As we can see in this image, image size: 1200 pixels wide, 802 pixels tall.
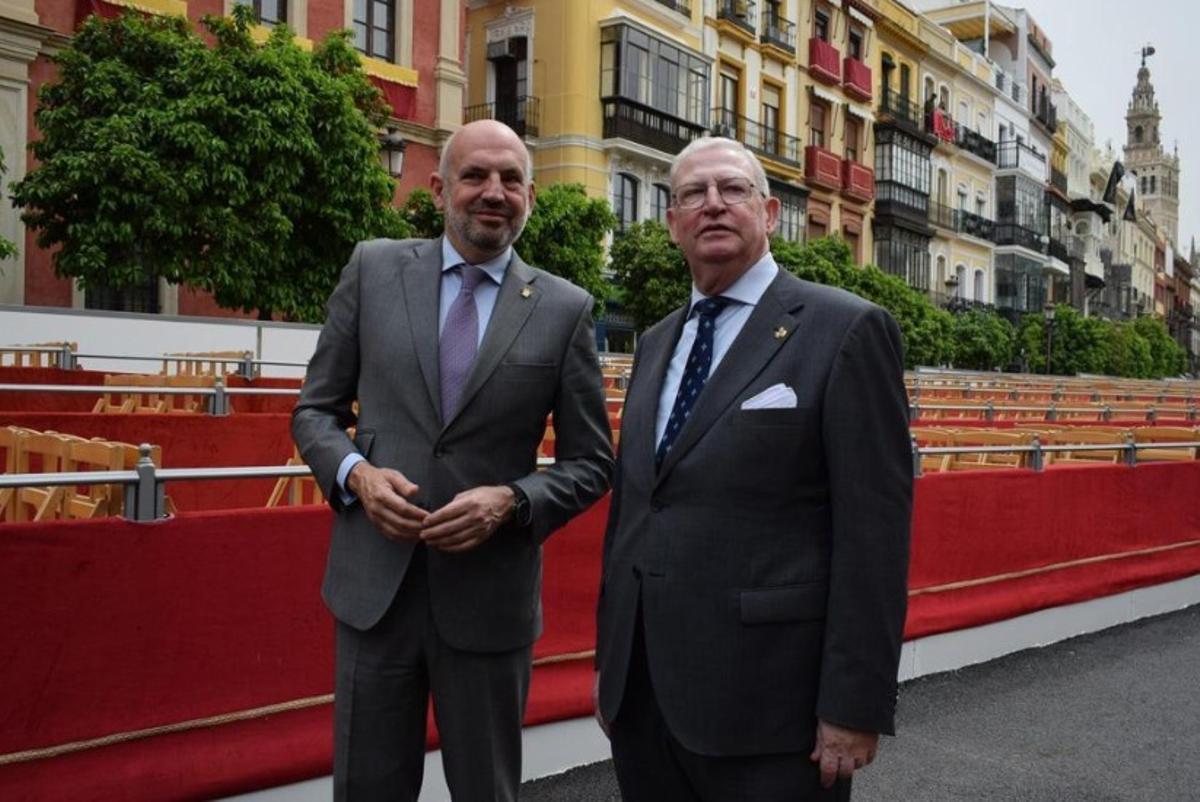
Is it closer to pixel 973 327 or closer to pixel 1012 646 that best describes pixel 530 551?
pixel 1012 646

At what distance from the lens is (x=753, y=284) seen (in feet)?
8.50

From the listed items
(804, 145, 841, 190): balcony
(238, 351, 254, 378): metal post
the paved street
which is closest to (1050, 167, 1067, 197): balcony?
(804, 145, 841, 190): balcony

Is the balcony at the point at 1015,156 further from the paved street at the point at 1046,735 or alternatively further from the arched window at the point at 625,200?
the paved street at the point at 1046,735

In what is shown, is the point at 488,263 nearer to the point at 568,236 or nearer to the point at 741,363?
the point at 741,363

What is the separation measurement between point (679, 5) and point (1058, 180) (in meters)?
39.6

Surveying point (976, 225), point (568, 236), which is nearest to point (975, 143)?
point (976, 225)

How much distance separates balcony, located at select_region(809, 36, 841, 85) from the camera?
40344 millimetres

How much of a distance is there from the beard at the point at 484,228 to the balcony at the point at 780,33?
37.2 metres

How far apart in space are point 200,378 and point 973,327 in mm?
37139

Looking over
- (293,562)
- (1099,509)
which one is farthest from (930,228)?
(293,562)

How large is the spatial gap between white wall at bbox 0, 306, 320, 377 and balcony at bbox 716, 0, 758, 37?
23750 millimetres

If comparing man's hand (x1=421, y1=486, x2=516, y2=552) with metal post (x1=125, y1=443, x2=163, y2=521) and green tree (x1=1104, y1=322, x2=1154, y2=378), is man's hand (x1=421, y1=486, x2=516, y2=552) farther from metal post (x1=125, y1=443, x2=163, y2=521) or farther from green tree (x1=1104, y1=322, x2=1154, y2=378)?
green tree (x1=1104, y1=322, x2=1154, y2=378)

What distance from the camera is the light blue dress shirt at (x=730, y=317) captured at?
8.46 ft

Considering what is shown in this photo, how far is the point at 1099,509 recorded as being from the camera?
6.91m
